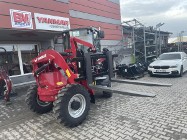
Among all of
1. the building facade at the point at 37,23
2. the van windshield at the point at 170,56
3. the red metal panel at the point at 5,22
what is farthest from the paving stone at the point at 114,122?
the van windshield at the point at 170,56

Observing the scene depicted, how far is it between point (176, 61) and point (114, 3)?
910 centimetres

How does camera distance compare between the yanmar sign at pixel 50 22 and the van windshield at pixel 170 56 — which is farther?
the van windshield at pixel 170 56

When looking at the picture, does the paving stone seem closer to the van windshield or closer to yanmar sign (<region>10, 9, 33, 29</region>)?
yanmar sign (<region>10, 9, 33, 29</region>)

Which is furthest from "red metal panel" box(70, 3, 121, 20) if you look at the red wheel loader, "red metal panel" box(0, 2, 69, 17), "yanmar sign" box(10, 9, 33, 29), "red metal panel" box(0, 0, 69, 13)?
the red wheel loader

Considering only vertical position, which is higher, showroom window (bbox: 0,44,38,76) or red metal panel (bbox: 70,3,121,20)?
red metal panel (bbox: 70,3,121,20)

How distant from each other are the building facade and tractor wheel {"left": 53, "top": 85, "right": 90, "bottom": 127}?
4.38 m

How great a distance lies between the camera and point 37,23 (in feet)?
26.1

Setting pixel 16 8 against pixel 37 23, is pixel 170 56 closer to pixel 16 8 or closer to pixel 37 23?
pixel 37 23

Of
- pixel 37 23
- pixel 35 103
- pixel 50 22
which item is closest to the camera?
pixel 35 103

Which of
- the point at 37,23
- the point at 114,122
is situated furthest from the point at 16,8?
the point at 114,122

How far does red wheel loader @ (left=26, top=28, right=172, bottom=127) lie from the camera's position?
4340 mm

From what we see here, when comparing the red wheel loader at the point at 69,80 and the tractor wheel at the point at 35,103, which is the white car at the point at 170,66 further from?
the tractor wheel at the point at 35,103

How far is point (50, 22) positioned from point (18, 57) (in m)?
3.30

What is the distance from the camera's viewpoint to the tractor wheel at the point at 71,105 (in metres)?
4.18
